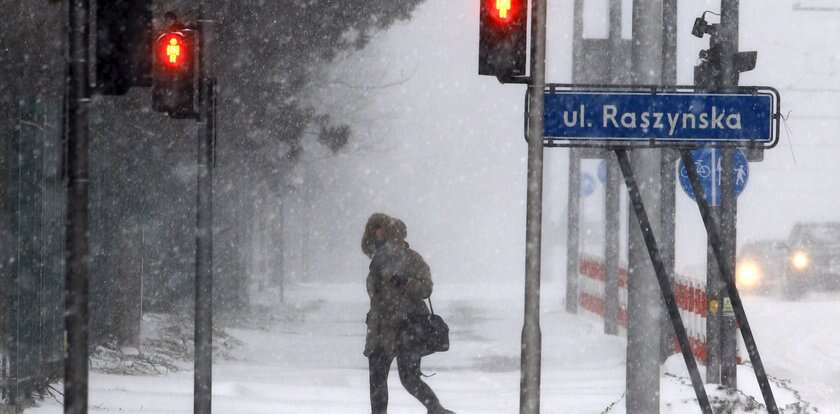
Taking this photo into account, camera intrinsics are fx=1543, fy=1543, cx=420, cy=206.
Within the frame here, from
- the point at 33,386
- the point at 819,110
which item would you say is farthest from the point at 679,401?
the point at 819,110

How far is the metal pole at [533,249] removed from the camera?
8.93m

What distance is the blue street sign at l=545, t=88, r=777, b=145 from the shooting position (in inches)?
362

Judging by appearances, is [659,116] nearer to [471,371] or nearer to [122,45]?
[122,45]

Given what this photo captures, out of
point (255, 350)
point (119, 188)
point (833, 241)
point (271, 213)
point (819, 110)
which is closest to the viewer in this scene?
point (119, 188)

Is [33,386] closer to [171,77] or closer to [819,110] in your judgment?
[171,77]

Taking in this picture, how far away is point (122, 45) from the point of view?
8133 millimetres

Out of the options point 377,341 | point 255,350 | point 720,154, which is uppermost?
point 720,154

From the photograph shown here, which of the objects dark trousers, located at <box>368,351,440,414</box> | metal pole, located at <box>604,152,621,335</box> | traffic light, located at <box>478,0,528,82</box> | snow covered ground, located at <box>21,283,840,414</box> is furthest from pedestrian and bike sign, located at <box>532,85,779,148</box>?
metal pole, located at <box>604,152,621,335</box>

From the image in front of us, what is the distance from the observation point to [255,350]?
2141 cm

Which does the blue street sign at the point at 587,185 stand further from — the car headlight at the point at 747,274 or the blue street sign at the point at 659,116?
the blue street sign at the point at 659,116

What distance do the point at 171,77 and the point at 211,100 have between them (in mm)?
383

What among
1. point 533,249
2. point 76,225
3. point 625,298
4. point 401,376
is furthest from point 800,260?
point 76,225

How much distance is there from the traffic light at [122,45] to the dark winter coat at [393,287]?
2.71m

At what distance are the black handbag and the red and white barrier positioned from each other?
4990mm
